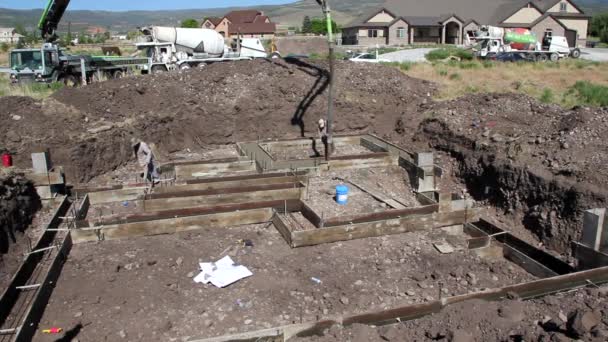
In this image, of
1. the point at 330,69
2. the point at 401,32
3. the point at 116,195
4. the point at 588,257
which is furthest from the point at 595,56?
the point at 116,195

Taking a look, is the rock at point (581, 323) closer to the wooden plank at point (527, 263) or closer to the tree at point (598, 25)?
the wooden plank at point (527, 263)

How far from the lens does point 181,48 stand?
20188mm

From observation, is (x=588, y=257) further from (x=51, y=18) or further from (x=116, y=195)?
(x=51, y=18)

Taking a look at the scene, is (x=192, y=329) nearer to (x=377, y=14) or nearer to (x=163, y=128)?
(x=163, y=128)

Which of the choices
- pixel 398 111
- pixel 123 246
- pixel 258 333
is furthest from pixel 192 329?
pixel 398 111

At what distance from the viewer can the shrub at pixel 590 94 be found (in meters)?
13.5

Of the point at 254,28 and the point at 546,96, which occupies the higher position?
the point at 254,28

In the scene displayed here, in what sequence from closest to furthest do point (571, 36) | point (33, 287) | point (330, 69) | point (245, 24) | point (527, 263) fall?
point (33, 287), point (527, 263), point (330, 69), point (571, 36), point (245, 24)

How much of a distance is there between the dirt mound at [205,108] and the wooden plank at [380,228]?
5.37 meters

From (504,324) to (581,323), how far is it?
0.63 m

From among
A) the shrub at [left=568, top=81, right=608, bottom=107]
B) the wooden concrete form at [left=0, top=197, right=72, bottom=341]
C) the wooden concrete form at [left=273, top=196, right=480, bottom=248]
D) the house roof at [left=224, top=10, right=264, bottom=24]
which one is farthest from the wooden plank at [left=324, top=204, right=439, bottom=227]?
the house roof at [left=224, top=10, right=264, bottom=24]

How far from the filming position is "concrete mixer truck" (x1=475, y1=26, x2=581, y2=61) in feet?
96.2

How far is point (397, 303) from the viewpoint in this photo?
575 centimetres

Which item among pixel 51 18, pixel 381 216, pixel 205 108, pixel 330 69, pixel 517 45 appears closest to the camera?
pixel 381 216
